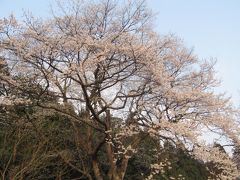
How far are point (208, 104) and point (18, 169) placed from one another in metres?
5.05

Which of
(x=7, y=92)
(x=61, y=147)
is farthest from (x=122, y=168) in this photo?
(x=7, y=92)

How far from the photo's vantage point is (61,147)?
1184cm

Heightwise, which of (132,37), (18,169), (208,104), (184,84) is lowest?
(18,169)

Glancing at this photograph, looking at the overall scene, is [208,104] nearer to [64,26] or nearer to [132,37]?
[132,37]

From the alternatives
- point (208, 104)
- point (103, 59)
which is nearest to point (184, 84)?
point (208, 104)

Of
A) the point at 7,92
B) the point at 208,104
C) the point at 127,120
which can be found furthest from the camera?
the point at 7,92

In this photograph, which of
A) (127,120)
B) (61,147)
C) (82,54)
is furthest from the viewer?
(61,147)

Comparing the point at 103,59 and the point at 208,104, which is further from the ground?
the point at 103,59

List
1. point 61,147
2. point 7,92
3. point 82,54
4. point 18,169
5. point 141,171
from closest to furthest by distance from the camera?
point 18,169, point 82,54, point 7,92, point 61,147, point 141,171

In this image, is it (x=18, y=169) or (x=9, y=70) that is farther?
(x=9, y=70)

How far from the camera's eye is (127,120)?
10.3 meters

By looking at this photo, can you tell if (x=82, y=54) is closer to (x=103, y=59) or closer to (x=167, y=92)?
(x=103, y=59)

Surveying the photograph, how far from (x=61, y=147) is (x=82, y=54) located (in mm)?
4126

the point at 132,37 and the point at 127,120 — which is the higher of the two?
the point at 132,37
